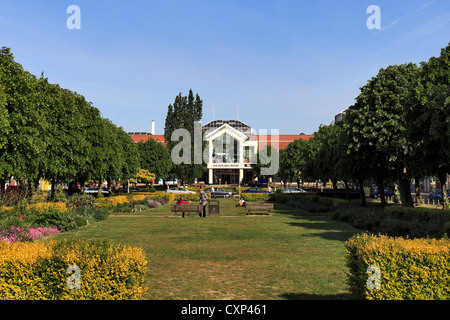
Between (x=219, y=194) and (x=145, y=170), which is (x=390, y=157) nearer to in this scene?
(x=219, y=194)

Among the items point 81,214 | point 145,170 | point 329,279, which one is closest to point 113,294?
point 329,279

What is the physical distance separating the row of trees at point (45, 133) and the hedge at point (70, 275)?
1705 centimetres

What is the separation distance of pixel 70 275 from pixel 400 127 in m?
22.6

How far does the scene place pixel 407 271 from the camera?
649 centimetres

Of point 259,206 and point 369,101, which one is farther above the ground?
point 369,101

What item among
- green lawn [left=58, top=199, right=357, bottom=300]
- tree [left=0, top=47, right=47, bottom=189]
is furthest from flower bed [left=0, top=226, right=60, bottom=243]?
tree [left=0, top=47, right=47, bottom=189]

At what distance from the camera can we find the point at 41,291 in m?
6.80

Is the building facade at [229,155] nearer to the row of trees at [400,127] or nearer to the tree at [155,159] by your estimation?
the tree at [155,159]

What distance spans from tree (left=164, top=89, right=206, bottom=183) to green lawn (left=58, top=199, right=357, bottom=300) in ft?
158

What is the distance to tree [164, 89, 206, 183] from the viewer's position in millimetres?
69125

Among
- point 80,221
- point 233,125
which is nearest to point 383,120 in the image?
point 80,221

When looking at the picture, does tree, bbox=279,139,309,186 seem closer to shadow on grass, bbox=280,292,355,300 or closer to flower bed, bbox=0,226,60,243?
flower bed, bbox=0,226,60,243
